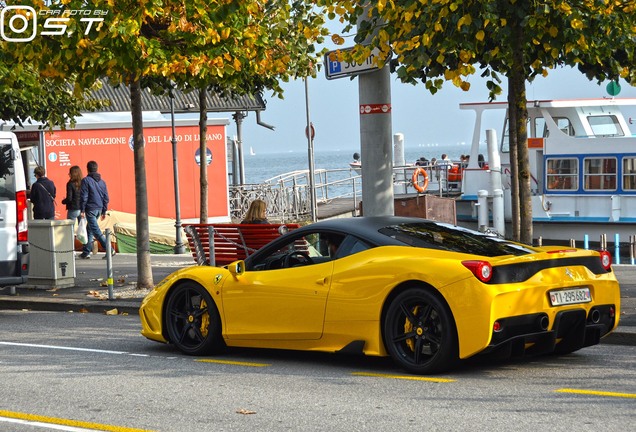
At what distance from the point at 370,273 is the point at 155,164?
26.0 m

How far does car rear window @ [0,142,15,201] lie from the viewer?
15469 millimetres

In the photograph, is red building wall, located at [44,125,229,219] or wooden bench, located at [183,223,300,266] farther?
red building wall, located at [44,125,229,219]

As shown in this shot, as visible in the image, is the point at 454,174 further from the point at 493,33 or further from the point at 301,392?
the point at 301,392

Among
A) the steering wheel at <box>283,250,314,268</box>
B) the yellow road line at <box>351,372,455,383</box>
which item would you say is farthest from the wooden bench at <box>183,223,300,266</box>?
the yellow road line at <box>351,372,455,383</box>

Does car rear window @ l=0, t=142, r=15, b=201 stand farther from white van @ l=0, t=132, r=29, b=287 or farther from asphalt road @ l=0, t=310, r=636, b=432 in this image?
Answer: asphalt road @ l=0, t=310, r=636, b=432

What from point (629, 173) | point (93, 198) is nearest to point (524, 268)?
point (93, 198)

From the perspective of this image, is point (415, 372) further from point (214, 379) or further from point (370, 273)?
point (214, 379)

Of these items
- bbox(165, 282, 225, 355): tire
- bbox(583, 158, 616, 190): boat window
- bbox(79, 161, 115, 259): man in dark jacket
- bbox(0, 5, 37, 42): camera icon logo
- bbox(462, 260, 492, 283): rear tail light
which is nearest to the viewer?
bbox(462, 260, 492, 283): rear tail light

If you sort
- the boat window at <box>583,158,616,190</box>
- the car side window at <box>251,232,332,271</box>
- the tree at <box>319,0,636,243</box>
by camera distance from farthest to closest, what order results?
1. the boat window at <box>583,158,616,190</box>
2. the tree at <box>319,0,636,243</box>
3. the car side window at <box>251,232,332,271</box>

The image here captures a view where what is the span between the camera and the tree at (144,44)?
14.5m

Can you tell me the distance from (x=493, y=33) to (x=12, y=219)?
6543 millimetres

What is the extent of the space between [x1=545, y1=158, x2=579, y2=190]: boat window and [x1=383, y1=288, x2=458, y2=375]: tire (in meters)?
23.4

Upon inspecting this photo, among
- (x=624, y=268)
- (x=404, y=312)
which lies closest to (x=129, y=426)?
(x=404, y=312)

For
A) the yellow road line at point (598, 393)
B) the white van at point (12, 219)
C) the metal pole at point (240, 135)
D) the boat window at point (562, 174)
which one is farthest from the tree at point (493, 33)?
the metal pole at point (240, 135)
